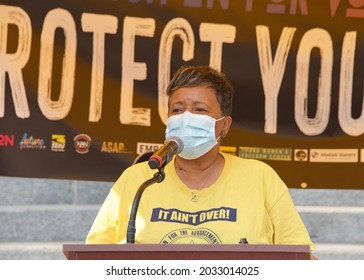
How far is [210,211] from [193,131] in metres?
0.29

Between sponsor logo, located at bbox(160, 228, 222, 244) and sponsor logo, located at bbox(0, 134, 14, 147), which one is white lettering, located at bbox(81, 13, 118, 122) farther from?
sponsor logo, located at bbox(160, 228, 222, 244)

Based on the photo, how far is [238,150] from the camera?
4.54 meters

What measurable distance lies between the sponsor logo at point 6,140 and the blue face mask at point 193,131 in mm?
1557

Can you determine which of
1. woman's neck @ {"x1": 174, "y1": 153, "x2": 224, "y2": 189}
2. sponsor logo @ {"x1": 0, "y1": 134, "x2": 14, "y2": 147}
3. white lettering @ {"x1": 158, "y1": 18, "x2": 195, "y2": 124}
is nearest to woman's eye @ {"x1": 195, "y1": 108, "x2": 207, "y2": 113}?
woman's neck @ {"x1": 174, "y1": 153, "x2": 224, "y2": 189}

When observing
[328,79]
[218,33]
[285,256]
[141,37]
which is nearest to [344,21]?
[328,79]

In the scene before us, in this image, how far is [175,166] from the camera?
321cm

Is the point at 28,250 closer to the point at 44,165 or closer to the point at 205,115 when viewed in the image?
the point at 44,165

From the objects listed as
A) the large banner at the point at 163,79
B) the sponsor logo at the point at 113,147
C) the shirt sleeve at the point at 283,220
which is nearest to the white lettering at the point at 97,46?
the large banner at the point at 163,79

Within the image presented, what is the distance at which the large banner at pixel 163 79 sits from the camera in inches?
175

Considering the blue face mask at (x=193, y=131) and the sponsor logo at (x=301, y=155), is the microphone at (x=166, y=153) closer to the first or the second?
the blue face mask at (x=193, y=131)

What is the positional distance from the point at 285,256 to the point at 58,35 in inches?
98.8

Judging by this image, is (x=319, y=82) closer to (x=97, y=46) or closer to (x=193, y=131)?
(x=97, y=46)

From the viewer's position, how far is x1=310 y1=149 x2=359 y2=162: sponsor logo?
4578 millimetres
